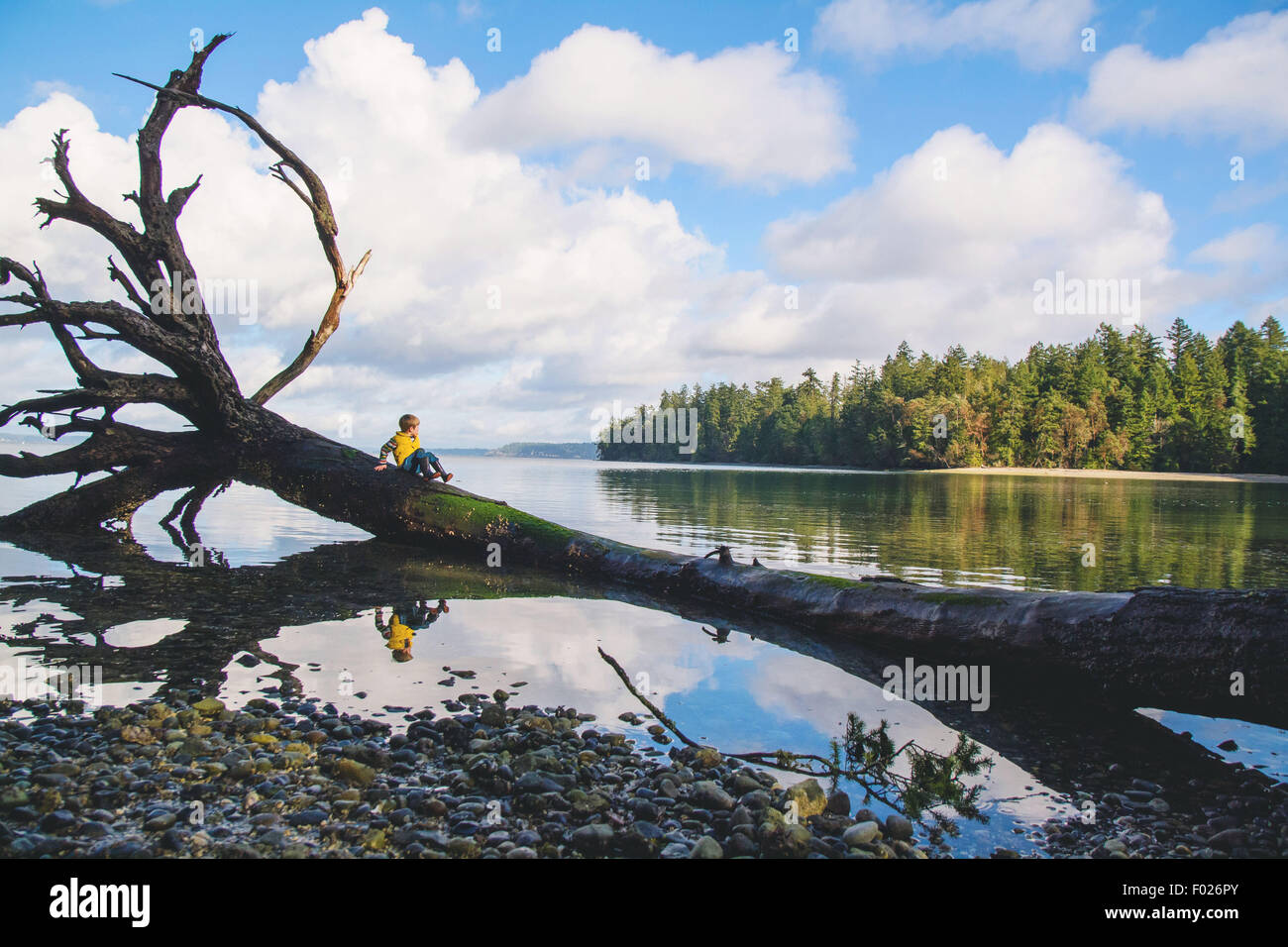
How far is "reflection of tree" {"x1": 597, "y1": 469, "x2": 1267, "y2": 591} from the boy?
838 cm

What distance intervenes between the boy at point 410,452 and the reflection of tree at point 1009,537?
27.5 ft

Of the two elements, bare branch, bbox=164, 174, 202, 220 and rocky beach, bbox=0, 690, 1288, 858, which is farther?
bare branch, bbox=164, 174, 202, 220

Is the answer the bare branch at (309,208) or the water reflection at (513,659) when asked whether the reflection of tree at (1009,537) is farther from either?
the bare branch at (309,208)

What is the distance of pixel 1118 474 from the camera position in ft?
365

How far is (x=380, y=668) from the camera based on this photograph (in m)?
8.04

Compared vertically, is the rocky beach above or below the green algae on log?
below

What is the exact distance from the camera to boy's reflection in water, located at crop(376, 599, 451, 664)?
29.6ft

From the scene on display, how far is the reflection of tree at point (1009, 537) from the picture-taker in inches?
688

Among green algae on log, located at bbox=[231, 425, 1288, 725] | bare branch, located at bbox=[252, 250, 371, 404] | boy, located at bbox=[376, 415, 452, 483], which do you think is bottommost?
green algae on log, located at bbox=[231, 425, 1288, 725]

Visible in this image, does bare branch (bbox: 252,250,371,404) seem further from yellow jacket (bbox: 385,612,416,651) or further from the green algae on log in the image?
yellow jacket (bbox: 385,612,416,651)

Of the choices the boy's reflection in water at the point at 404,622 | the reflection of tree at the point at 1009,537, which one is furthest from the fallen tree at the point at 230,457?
the reflection of tree at the point at 1009,537

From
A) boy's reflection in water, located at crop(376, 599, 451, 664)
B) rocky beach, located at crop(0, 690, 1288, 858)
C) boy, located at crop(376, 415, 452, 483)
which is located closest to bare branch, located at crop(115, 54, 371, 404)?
boy, located at crop(376, 415, 452, 483)

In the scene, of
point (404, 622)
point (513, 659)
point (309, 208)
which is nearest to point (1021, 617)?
point (513, 659)
